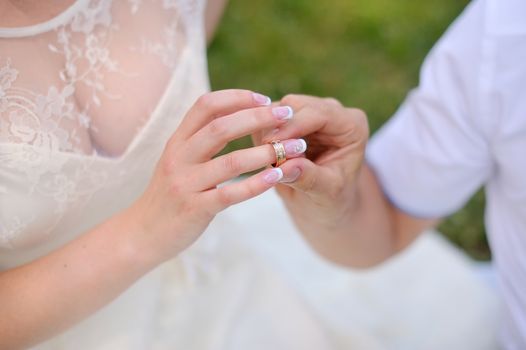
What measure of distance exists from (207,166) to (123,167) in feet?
0.91

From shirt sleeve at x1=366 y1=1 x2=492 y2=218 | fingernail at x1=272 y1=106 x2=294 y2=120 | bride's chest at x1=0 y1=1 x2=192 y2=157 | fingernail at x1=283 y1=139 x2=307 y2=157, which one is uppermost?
bride's chest at x1=0 y1=1 x2=192 y2=157

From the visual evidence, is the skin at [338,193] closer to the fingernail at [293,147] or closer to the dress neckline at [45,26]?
the fingernail at [293,147]

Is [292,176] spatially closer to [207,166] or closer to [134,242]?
[207,166]

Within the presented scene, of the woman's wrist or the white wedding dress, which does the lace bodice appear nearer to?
the white wedding dress

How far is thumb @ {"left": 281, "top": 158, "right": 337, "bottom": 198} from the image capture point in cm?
81

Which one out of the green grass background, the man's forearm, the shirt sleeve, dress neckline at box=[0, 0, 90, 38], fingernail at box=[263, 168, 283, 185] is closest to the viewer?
fingernail at box=[263, 168, 283, 185]

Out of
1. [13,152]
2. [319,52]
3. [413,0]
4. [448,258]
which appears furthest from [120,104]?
[413,0]

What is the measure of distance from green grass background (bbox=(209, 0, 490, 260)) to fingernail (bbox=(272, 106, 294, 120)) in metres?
1.73

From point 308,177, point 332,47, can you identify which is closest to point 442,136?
point 308,177

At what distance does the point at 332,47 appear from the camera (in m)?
2.78

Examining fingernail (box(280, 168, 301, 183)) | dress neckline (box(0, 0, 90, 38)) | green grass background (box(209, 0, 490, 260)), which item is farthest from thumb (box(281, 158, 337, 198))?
green grass background (box(209, 0, 490, 260))

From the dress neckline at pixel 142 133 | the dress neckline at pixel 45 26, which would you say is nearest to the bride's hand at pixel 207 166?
the dress neckline at pixel 142 133

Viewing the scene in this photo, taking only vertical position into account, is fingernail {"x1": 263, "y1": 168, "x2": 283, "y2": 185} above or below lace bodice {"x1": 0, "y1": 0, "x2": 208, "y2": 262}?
below

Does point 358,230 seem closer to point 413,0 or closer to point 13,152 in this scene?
point 13,152
